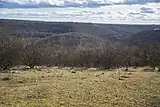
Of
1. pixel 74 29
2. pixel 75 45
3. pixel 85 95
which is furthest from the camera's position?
pixel 74 29

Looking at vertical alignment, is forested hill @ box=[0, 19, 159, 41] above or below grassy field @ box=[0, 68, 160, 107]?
below

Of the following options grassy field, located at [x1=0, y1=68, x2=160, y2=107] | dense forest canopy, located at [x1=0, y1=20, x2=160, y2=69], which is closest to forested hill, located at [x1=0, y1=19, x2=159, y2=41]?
dense forest canopy, located at [x1=0, y1=20, x2=160, y2=69]

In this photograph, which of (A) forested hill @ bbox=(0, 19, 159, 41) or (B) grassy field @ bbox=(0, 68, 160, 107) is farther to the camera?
(A) forested hill @ bbox=(0, 19, 159, 41)

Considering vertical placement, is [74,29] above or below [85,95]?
below

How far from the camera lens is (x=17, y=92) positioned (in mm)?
19969

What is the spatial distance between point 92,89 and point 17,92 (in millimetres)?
4434

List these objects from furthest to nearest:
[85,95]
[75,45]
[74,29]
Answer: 1. [74,29]
2. [75,45]
3. [85,95]

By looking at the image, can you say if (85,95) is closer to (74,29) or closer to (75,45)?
(75,45)

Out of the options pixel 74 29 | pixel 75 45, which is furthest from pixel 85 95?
pixel 74 29

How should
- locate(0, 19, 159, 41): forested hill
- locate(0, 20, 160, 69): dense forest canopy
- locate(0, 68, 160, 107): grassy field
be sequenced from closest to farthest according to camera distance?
1. locate(0, 68, 160, 107): grassy field
2. locate(0, 20, 160, 69): dense forest canopy
3. locate(0, 19, 159, 41): forested hill

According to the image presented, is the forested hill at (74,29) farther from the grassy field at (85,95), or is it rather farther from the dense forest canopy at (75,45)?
the grassy field at (85,95)

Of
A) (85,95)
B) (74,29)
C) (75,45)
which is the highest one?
(85,95)

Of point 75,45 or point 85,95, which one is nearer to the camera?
point 85,95

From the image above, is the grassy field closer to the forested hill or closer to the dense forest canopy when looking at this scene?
the dense forest canopy
